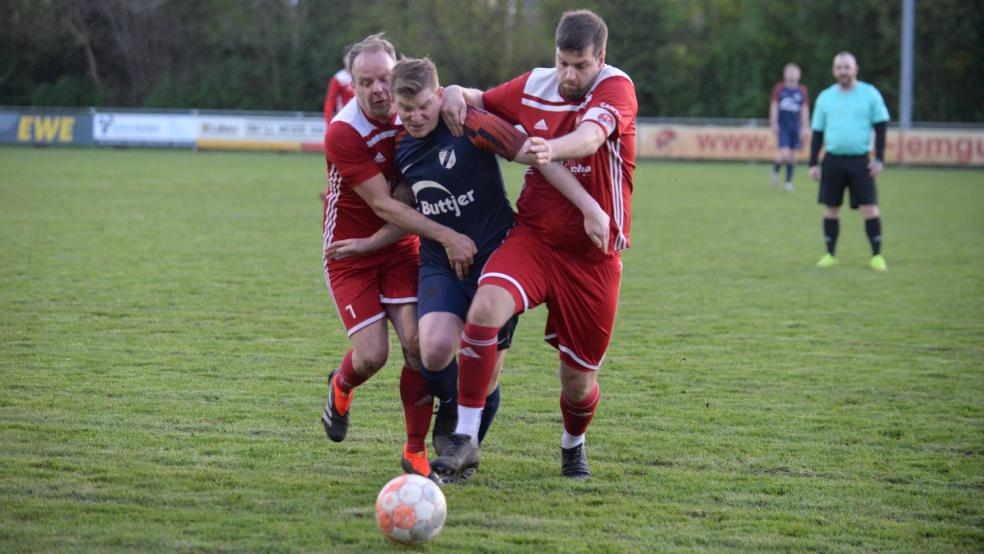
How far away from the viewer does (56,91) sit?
45.4 meters

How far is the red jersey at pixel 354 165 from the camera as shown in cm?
484

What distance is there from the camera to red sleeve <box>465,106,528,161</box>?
14.8 ft

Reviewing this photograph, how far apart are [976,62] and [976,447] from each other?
116 feet

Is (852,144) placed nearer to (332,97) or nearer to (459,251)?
(332,97)

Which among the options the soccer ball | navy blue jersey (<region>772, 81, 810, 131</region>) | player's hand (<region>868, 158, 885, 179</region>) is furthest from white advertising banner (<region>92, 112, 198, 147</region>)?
the soccer ball

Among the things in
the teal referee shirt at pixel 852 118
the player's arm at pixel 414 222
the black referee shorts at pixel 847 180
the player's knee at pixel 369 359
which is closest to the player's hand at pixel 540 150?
the player's arm at pixel 414 222

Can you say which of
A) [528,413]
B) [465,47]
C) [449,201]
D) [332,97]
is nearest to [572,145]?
[449,201]

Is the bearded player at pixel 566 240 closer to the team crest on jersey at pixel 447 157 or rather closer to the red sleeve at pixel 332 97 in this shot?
the team crest on jersey at pixel 447 157

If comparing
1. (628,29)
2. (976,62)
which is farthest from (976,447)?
(628,29)

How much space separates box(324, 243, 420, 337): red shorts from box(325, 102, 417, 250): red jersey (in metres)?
0.10

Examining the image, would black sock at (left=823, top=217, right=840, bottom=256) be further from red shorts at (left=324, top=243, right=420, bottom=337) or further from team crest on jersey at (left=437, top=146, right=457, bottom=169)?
team crest on jersey at (left=437, top=146, right=457, bottom=169)

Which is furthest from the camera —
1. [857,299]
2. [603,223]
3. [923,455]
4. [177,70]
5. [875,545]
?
[177,70]

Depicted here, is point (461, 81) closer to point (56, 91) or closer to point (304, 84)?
point (304, 84)

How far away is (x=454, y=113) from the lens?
15.3ft
